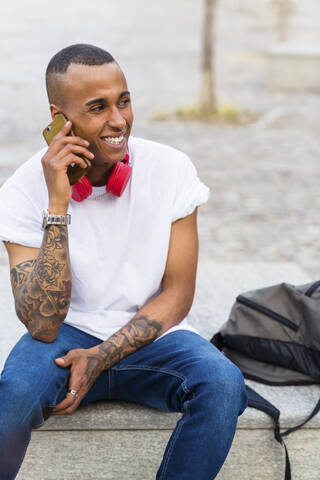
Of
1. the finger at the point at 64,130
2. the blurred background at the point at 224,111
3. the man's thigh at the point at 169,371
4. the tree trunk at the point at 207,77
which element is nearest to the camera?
the man's thigh at the point at 169,371

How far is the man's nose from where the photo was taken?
9.21 feet

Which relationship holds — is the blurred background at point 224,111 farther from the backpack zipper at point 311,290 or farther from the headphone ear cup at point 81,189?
the headphone ear cup at point 81,189

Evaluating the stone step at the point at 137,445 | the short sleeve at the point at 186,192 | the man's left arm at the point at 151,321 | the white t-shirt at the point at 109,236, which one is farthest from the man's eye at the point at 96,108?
the stone step at the point at 137,445

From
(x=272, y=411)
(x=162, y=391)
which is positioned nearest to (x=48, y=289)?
(x=162, y=391)

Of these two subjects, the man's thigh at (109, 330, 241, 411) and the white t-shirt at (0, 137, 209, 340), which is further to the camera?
the white t-shirt at (0, 137, 209, 340)

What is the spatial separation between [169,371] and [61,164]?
3.00 feet

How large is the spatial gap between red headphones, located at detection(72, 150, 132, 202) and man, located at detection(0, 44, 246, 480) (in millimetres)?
24

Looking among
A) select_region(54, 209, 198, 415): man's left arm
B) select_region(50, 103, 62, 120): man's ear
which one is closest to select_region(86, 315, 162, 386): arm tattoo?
select_region(54, 209, 198, 415): man's left arm

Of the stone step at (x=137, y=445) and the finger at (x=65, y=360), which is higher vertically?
the finger at (x=65, y=360)

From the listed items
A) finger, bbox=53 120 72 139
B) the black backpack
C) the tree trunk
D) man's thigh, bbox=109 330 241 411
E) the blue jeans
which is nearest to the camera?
the blue jeans

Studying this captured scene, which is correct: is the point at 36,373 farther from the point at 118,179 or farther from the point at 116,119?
the point at 116,119

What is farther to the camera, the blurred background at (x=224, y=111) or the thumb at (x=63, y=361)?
the blurred background at (x=224, y=111)

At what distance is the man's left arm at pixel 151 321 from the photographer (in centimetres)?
268

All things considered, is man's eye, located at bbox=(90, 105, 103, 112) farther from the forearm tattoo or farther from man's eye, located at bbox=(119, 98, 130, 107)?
the forearm tattoo
